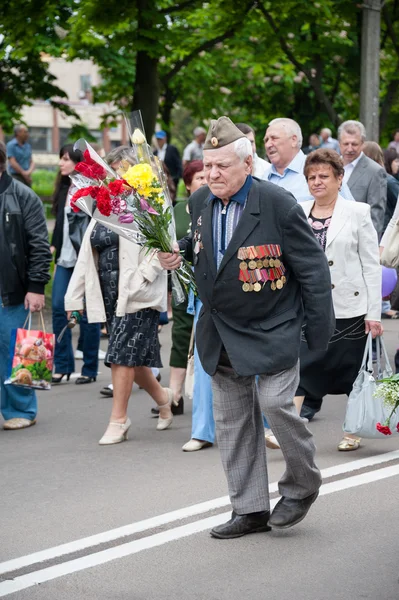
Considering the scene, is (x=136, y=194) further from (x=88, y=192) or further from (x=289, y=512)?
(x=289, y=512)

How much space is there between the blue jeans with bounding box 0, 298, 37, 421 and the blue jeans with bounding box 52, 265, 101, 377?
164 cm

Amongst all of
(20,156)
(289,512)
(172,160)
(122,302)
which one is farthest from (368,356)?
(20,156)

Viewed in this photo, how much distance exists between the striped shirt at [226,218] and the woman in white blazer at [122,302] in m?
2.26

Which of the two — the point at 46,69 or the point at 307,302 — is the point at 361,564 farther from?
the point at 46,69

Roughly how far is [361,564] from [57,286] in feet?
19.4

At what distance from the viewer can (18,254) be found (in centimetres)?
816

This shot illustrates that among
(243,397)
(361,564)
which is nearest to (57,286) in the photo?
(243,397)

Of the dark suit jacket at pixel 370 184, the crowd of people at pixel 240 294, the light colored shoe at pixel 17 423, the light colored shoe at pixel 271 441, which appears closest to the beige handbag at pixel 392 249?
the crowd of people at pixel 240 294

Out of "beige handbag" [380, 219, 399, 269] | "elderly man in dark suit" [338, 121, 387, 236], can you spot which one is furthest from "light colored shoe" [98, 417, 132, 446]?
"elderly man in dark suit" [338, 121, 387, 236]

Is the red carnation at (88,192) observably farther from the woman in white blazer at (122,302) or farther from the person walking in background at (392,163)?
the person walking in background at (392,163)

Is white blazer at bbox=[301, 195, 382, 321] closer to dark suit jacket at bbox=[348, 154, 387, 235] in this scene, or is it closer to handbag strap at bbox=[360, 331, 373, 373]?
handbag strap at bbox=[360, 331, 373, 373]

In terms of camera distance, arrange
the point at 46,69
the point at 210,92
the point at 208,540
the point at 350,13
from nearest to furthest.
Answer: the point at 208,540
the point at 350,13
the point at 46,69
the point at 210,92

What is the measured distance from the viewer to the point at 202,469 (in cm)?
690

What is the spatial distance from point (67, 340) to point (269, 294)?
5202mm
